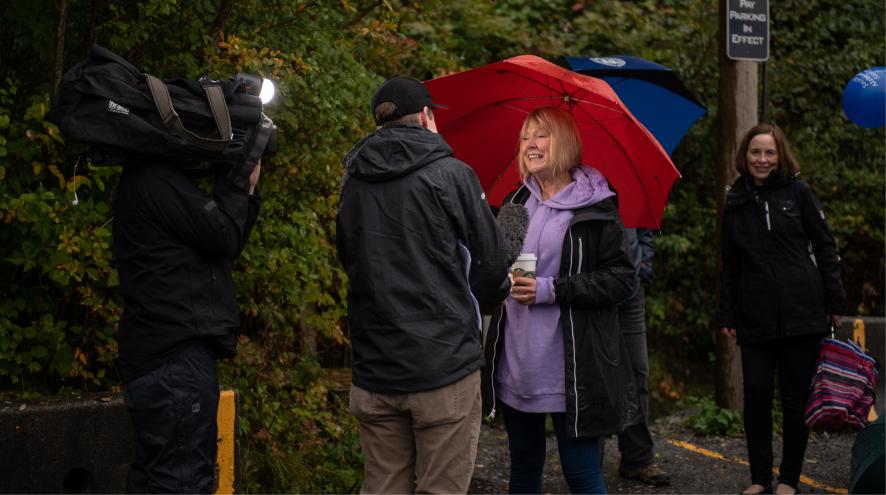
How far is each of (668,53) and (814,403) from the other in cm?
472

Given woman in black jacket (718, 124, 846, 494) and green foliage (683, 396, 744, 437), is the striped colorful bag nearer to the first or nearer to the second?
woman in black jacket (718, 124, 846, 494)

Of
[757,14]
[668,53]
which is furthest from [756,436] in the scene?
[668,53]

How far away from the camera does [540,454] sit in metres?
4.70

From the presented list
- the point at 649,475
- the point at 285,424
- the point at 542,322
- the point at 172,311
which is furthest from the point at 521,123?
the point at 649,475

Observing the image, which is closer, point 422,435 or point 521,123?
point 422,435

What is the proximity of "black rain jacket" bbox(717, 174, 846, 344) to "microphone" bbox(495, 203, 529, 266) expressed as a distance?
6.43ft

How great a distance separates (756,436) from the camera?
20.1 feet

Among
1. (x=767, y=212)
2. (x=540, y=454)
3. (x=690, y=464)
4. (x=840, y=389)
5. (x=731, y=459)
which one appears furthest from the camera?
(x=731, y=459)

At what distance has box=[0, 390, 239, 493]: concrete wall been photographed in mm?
4785

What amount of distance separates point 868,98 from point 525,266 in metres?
3.24

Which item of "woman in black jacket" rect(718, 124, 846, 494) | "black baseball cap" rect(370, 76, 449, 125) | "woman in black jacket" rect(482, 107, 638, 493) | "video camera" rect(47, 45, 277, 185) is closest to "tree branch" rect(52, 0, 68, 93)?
"video camera" rect(47, 45, 277, 185)

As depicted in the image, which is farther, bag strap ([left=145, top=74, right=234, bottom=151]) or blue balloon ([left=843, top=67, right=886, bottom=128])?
blue balloon ([left=843, top=67, right=886, bottom=128])

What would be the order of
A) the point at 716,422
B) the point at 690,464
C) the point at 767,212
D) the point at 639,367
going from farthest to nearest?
the point at 716,422 < the point at 690,464 < the point at 639,367 < the point at 767,212

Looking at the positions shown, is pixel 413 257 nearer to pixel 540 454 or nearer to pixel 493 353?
pixel 493 353
